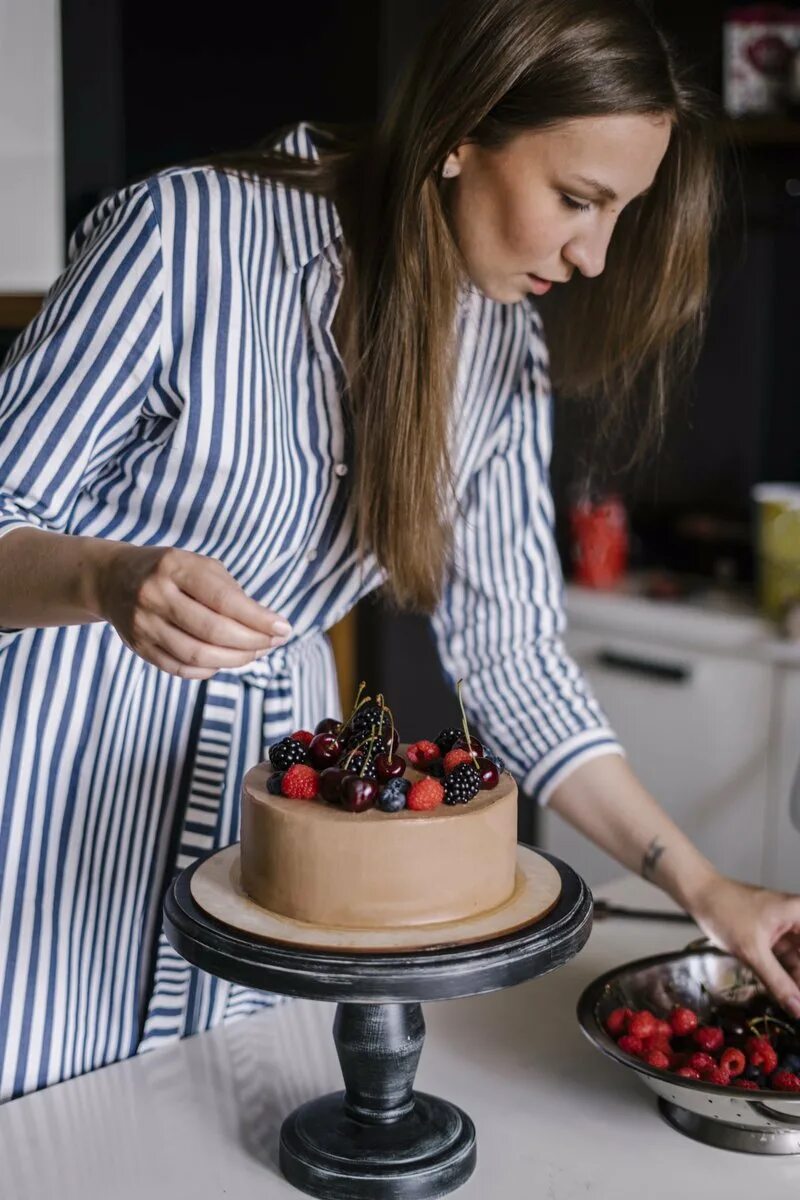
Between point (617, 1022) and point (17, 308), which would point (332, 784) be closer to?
point (617, 1022)

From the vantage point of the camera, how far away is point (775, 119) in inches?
127

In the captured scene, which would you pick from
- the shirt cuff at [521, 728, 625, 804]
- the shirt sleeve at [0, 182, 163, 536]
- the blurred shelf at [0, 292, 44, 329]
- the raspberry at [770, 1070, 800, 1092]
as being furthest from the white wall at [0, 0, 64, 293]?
the raspberry at [770, 1070, 800, 1092]

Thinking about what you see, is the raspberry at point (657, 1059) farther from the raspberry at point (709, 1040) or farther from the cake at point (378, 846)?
the cake at point (378, 846)

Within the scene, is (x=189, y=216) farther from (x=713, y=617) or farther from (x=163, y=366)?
(x=713, y=617)

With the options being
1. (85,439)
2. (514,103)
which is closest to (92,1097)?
(85,439)

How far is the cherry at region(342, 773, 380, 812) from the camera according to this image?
103cm

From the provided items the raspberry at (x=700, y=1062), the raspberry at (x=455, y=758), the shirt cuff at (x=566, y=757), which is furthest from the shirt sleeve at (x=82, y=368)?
the raspberry at (x=700, y=1062)

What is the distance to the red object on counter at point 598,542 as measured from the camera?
11.2ft

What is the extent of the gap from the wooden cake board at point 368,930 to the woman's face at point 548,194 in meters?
0.55

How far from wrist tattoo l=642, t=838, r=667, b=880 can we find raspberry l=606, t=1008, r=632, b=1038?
0.22m

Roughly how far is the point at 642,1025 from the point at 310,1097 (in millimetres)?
282

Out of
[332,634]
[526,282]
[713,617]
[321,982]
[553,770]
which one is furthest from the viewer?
[332,634]

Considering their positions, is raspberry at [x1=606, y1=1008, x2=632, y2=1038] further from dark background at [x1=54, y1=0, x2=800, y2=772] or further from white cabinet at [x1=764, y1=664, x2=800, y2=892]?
dark background at [x1=54, y1=0, x2=800, y2=772]

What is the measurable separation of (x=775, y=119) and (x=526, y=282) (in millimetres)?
→ 2136
